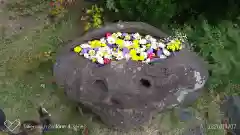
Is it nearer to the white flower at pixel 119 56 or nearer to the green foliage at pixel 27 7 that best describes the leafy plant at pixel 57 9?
the green foliage at pixel 27 7

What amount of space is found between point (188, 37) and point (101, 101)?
73 cm

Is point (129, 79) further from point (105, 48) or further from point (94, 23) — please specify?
point (94, 23)

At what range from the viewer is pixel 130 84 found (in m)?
1.15

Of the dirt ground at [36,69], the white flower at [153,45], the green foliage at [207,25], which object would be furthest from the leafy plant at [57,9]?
the white flower at [153,45]

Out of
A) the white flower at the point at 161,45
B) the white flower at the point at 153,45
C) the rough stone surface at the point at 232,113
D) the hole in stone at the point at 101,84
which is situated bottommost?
the rough stone surface at the point at 232,113

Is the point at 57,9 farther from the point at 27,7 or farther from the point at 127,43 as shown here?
the point at 127,43

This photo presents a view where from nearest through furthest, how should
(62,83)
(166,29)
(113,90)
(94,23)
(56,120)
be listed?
(113,90)
(62,83)
(56,120)
(166,29)
(94,23)

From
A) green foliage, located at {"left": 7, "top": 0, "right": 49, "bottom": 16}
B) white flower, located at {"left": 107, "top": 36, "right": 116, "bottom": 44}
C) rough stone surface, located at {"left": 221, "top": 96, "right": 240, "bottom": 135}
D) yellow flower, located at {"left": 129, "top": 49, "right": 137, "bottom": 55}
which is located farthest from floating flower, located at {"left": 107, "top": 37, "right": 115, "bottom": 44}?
green foliage, located at {"left": 7, "top": 0, "right": 49, "bottom": 16}

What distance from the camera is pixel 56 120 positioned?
1615 mm

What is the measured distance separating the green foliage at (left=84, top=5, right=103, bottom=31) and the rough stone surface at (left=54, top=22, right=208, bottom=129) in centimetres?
55

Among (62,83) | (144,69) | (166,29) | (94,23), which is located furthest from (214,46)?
(62,83)

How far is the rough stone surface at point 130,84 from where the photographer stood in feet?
3.80

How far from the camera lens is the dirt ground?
152 centimetres

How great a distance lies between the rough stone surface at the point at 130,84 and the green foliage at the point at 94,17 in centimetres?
55
